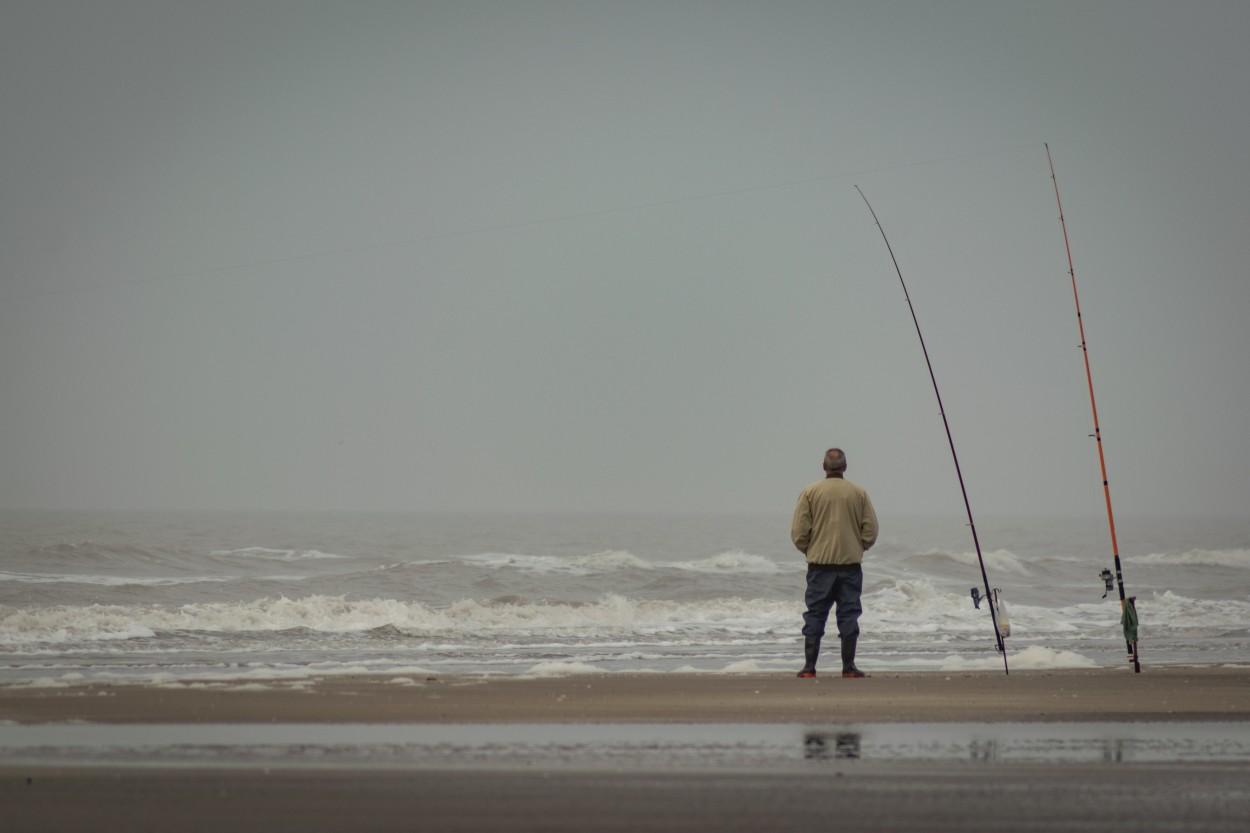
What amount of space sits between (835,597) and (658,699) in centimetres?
174

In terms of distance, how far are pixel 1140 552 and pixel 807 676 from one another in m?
42.0

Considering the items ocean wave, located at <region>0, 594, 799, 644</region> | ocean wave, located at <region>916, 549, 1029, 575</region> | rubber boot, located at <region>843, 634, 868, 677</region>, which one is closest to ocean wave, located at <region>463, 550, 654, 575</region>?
ocean wave, located at <region>0, 594, 799, 644</region>

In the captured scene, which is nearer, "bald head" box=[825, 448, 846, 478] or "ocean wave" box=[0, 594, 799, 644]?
"bald head" box=[825, 448, 846, 478]

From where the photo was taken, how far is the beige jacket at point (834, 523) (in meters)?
7.84

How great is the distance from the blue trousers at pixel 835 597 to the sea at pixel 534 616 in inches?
37.4

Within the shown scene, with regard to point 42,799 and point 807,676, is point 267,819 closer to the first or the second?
point 42,799

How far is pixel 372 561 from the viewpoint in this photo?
32500 millimetres

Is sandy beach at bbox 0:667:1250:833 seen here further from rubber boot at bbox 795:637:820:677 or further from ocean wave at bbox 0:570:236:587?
ocean wave at bbox 0:570:236:587

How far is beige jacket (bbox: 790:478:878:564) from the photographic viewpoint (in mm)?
Answer: 7836

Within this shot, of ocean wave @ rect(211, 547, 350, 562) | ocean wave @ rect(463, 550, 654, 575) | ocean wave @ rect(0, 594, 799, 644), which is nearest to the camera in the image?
ocean wave @ rect(0, 594, 799, 644)

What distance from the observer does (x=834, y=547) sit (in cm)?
784

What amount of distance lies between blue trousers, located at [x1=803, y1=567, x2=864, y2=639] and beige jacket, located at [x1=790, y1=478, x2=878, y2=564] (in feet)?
0.30

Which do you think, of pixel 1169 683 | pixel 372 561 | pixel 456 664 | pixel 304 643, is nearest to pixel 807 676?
pixel 1169 683

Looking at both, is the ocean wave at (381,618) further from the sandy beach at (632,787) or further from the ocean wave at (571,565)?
the sandy beach at (632,787)
